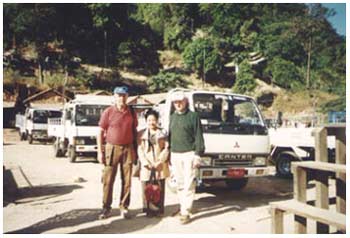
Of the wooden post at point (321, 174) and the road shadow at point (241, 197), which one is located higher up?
the wooden post at point (321, 174)

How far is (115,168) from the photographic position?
19.2 ft

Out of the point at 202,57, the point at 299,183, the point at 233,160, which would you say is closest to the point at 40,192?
the point at 233,160

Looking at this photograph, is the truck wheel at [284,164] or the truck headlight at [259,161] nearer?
the truck headlight at [259,161]

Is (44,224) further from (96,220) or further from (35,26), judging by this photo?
(35,26)

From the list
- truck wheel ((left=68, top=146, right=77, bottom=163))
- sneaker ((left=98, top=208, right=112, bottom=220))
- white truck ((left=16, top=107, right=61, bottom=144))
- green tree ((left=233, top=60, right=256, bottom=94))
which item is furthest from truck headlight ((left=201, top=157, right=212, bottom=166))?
green tree ((left=233, top=60, right=256, bottom=94))

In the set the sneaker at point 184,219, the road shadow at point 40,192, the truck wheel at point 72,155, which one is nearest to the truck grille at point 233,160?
the sneaker at point 184,219

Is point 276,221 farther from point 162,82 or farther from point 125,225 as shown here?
point 162,82

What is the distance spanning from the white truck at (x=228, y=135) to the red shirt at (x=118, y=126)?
124cm

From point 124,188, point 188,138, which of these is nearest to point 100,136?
point 124,188

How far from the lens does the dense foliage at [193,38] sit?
39469 mm

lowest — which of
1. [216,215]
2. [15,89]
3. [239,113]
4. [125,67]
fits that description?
[216,215]

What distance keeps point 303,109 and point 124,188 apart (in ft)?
135

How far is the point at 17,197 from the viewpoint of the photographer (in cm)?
736

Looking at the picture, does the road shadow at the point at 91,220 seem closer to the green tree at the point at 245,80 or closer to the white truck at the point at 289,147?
the white truck at the point at 289,147
